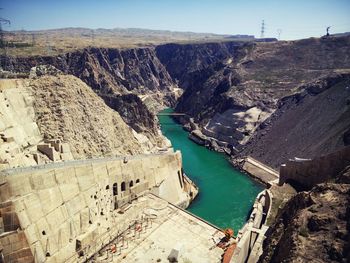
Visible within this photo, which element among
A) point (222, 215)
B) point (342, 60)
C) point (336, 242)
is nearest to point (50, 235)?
point (336, 242)

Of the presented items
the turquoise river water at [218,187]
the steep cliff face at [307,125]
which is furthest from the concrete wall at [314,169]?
the steep cliff face at [307,125]

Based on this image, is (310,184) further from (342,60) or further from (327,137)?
(342,60)

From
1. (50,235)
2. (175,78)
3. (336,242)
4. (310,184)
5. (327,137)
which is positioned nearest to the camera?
A: (336,242)

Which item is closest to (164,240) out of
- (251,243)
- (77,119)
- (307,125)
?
(251,243)

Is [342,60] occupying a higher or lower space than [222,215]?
higher

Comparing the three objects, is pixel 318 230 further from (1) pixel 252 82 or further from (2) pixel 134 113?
(1) pixel 252 82

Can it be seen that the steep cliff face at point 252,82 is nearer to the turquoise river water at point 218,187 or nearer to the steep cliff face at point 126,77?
the turquoise river water at point 218,187
